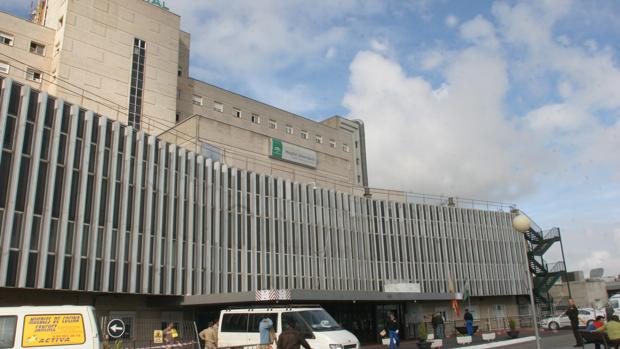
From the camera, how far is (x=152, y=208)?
27.2 m

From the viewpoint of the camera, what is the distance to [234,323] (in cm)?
1786

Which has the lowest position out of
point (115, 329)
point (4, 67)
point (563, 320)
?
point (563, 320)

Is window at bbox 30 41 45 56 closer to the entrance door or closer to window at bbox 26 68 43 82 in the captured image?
window at bbox 26 68 43 82

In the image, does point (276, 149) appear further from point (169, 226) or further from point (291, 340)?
point (291, 340)

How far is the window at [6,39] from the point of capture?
38.2 meters

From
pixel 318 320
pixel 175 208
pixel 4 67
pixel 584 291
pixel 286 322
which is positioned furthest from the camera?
pixel 584 291

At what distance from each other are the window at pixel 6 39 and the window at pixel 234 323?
31.5m

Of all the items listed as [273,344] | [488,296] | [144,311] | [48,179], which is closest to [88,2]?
[48,179]

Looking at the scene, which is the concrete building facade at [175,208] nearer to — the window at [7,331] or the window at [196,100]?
the window at [196,100]

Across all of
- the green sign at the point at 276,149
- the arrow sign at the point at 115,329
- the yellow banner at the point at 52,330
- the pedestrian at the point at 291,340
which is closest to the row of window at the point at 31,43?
the green sign at the point at 276,149

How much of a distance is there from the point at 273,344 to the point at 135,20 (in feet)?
115

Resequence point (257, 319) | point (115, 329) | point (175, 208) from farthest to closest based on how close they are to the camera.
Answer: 1. point (175, 208)
2. point (257, 319)
3. point (115, 329)

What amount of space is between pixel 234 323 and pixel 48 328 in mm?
8206

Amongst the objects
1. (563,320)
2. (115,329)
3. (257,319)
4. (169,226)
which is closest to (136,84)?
(169,226)
